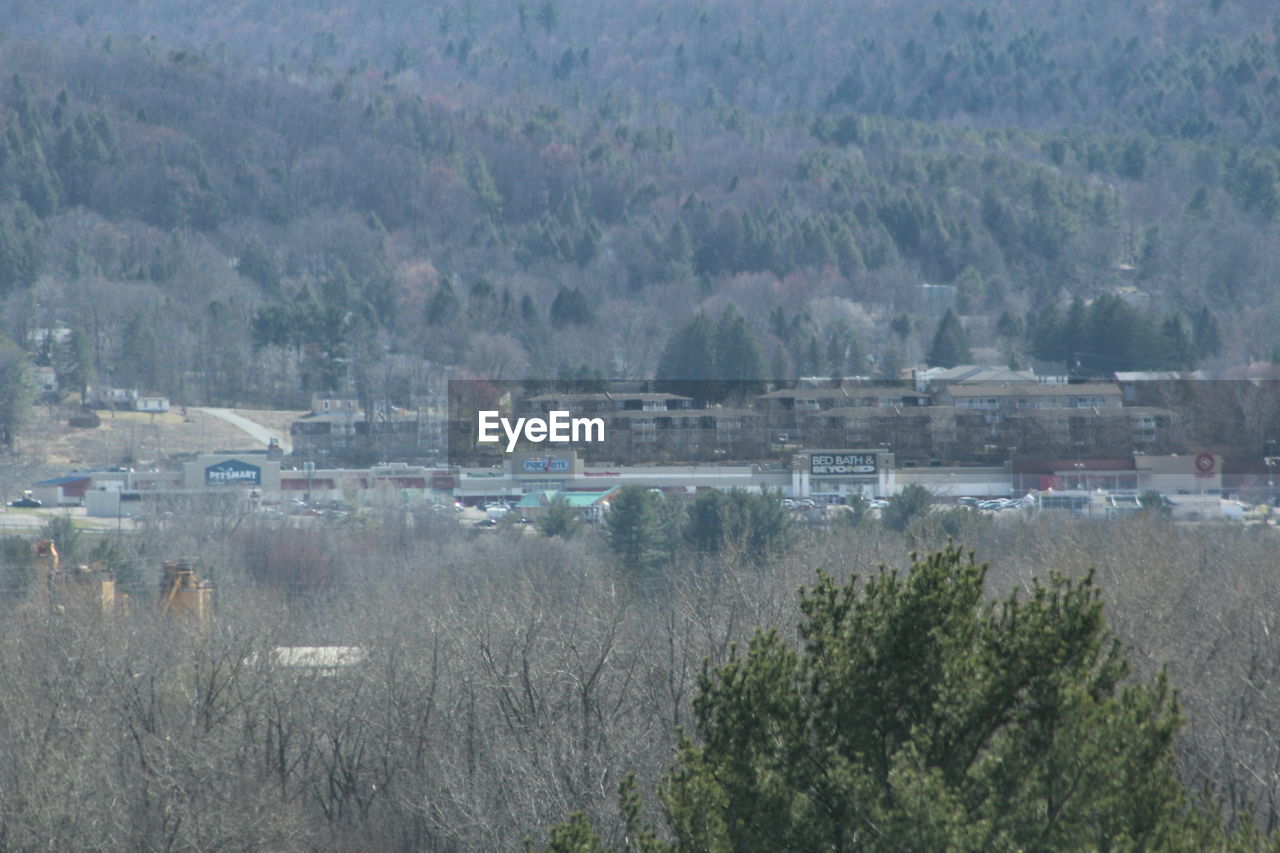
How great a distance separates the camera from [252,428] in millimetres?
70750

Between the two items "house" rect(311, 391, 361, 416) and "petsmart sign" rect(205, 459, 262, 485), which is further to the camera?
"house" rect(311, 391, 361, 416)

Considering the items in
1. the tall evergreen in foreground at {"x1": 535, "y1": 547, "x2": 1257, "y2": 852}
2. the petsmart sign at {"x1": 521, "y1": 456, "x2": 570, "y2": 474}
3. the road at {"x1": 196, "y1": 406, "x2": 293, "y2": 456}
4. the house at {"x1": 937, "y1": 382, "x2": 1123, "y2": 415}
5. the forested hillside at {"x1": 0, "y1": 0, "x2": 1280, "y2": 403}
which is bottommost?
the tall evergreen in foreground at {"x1": 535, "y1": 547, "x2": 1257, "y2": 852}

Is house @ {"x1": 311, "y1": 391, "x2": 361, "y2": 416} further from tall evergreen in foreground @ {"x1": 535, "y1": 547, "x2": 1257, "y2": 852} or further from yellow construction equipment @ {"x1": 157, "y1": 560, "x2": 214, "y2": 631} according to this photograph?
tall evergreen in foreground @ {"x1": 535, "y1": 547, "x2": 1257, "y2": 852}

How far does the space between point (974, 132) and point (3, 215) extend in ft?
206

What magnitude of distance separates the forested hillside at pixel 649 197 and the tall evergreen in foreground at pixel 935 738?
62.6 m

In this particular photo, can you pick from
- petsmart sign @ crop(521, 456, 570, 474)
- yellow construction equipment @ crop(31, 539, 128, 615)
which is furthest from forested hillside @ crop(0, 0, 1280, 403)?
yellow construction equipment @ crop(31, 539, 128, 615)

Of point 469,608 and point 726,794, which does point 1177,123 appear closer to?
point 469,608

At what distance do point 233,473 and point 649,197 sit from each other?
61.7 meters

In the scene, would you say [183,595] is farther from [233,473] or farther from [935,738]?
[935,738]

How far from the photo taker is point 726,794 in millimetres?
9523

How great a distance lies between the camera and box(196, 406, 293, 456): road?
6856cm

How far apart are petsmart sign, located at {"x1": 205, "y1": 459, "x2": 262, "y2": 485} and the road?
9.35 metres

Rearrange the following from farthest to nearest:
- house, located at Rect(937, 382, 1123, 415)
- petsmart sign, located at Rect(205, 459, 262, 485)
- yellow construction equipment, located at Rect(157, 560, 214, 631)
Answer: petsmart sign, located at Rect(205, 459, 262, 485) → house, located at Rect(937, 382, 1123, 415) → yellow construction equipment, located at Rect(157, 560, 214, 631)

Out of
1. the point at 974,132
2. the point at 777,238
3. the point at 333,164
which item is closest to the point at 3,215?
the point at 333,164
